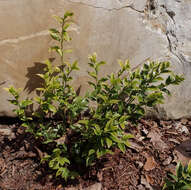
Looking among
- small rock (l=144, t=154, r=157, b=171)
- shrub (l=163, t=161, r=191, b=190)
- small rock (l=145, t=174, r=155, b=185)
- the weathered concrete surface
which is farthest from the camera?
small rock (l=144, t=154, r=157, b=171)

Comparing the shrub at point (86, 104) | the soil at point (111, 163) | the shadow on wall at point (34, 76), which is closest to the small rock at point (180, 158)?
the soil at point (111, 163)

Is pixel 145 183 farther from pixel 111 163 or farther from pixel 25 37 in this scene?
pixel 25 37

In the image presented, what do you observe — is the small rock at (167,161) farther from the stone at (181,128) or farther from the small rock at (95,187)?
the small rock at (95,187)

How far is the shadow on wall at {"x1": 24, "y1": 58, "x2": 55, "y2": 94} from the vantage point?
2247mm

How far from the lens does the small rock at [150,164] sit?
2295mm

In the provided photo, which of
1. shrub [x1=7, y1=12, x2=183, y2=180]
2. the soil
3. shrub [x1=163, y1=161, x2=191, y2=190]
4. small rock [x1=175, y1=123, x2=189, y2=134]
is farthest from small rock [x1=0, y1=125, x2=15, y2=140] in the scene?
small rock [x1=175, y1=123, x2=189, y2=134]

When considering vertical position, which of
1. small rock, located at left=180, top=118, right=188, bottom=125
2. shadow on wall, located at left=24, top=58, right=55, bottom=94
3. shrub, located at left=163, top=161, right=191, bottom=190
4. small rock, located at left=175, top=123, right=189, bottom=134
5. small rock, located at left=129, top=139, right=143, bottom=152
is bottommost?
shrub, located at left=163, top=161, right=191, bottom=190

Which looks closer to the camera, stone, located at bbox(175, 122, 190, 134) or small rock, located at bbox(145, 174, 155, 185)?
small rock, located at bbox(145, 174, 155, 185)

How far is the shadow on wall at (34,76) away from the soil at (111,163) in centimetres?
52

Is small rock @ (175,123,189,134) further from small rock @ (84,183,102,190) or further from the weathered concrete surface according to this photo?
small rock @ (84,183,102,190)

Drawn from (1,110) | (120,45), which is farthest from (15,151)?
(120,45)

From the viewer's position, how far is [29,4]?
2.03 m

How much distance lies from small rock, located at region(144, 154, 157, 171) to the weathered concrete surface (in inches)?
30.9

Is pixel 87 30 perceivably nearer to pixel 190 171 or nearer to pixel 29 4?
pixel 29 4
